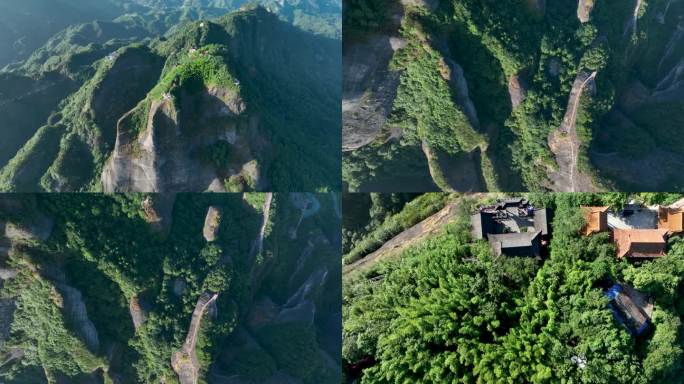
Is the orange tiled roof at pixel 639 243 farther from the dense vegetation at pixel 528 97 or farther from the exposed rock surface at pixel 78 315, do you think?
the exposed rock surface at pixel 78 315

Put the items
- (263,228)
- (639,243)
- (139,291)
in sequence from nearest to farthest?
(639,243), (139,291), (263,228)

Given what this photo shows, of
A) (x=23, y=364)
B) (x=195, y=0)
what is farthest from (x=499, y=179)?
(x=195, y=0)

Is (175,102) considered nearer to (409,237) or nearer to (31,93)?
(409,237)

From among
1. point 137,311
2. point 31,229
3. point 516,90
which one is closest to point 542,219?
point 516,90

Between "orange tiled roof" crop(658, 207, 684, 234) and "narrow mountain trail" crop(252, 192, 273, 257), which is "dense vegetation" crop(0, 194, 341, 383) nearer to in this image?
"narrow mountain trail" crop(252, 192, 273, 257)

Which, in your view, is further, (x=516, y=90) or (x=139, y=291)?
(x=139, y=291)

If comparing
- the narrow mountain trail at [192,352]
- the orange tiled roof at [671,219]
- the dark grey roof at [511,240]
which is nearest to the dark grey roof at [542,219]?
the dark grey roof at [511,240]

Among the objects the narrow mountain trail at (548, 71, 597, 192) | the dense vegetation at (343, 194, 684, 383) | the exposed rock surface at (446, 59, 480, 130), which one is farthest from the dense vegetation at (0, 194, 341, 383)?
the narrow mountain trail at (548, 71, 597, 192)
